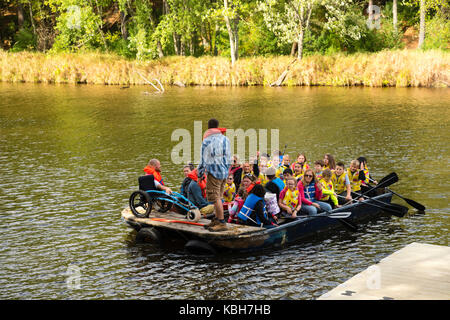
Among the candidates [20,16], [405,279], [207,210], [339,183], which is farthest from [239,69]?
[405,279]

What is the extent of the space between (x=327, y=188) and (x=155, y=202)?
409 centimetres

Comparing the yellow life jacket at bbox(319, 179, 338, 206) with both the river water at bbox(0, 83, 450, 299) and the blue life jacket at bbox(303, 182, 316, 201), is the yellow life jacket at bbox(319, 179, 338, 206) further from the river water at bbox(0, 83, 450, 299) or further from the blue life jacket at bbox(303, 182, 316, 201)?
the river water at bbox(0, 83, 450, 299)

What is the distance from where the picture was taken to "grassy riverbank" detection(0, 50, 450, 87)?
38344 millimetres

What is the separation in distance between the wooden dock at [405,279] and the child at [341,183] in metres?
3.17

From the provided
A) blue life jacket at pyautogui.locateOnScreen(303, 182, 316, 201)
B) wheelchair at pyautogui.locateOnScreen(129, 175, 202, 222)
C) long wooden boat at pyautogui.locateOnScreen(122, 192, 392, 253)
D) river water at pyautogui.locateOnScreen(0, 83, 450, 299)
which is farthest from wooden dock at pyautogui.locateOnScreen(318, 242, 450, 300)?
wheelchair at pyautogui.locateOnScreen(129, 175, 202, 222)

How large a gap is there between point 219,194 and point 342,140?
12548mm

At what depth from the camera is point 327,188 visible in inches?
532

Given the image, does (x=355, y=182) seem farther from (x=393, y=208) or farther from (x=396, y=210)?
(x=396, y=210)

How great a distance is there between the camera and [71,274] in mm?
10906

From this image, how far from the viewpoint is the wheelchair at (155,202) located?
12289 mm

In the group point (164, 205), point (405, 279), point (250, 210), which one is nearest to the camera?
point (405, 279)
